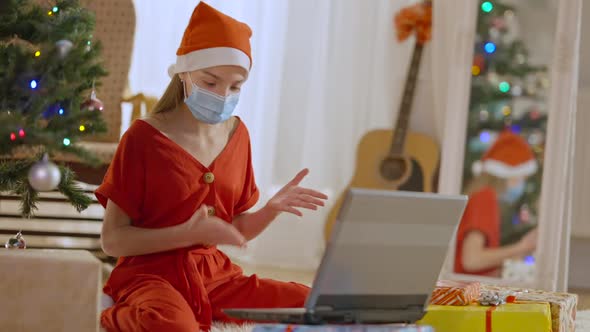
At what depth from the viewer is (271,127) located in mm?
4254

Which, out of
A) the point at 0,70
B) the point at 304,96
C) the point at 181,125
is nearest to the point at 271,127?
the point at 304,96

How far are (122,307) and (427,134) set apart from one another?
233 cm

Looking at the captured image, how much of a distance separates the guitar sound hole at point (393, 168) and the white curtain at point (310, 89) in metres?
0.23

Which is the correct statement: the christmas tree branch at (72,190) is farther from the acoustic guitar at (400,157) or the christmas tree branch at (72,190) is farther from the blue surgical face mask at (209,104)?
the acoustic guitar at (400,157)

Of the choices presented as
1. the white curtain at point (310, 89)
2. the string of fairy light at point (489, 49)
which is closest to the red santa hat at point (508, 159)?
the string of fairy light at point (489, 49)

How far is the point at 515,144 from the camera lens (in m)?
3.62

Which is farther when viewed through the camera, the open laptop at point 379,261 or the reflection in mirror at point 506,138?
the reflection in mirror at point 506,138

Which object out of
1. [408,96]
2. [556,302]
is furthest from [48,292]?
[408,96]

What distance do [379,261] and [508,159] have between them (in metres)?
2.27

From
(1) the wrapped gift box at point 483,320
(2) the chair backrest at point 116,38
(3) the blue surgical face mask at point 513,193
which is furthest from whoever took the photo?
(2) the chair backrest at point 116,38

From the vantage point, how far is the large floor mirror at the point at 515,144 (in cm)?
349

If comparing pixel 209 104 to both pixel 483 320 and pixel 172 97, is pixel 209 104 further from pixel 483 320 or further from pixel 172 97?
pixel 483 320

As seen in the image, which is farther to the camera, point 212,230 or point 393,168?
point 393,168

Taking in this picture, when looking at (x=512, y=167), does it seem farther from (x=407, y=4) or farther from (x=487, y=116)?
(x=407, y=4)
